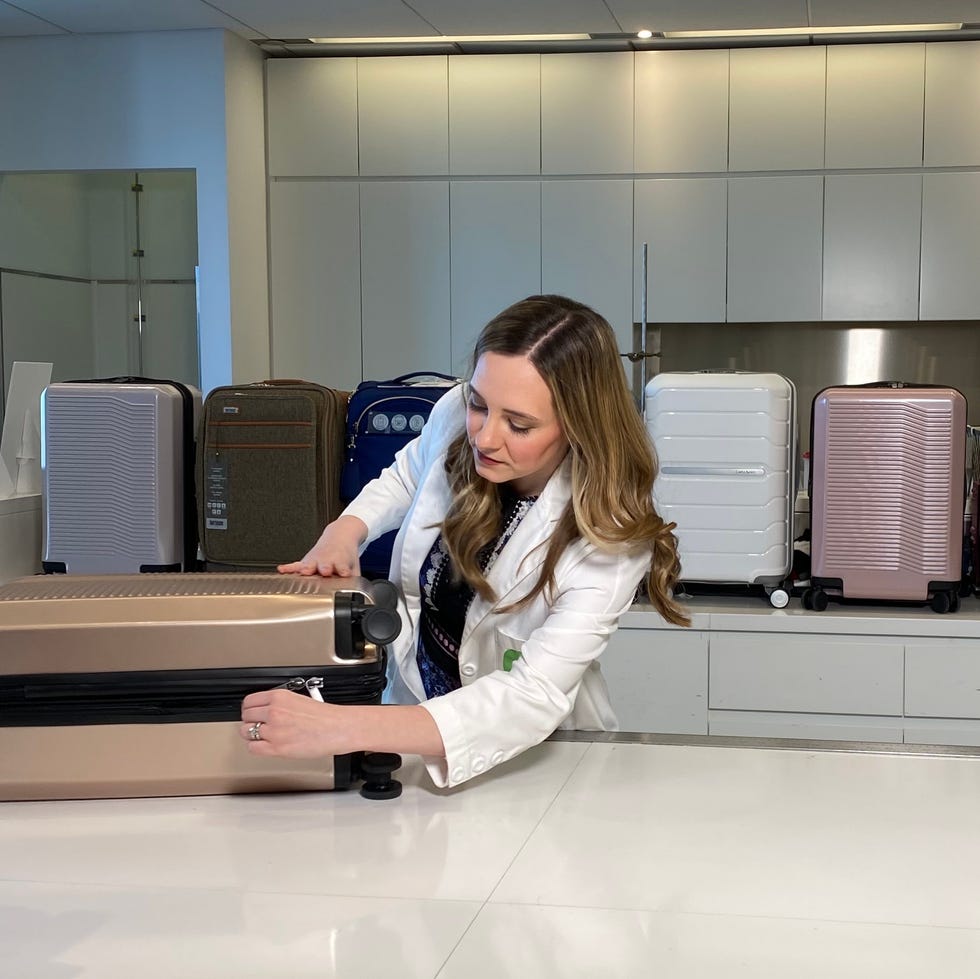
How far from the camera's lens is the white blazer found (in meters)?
1.33

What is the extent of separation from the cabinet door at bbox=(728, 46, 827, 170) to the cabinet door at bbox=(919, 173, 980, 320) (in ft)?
1.69

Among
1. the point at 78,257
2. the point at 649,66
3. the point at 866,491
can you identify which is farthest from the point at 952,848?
the point at 78,257

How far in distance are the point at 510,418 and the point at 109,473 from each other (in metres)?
2.25

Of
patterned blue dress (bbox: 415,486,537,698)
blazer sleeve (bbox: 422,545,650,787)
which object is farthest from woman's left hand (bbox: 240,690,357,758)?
patterned blue dress (bbox: 415,486,537,698)

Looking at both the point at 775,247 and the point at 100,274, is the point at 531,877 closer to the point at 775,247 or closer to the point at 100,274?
the point at 775,247

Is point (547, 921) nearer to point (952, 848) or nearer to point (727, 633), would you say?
point (952, 848)

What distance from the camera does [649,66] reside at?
5.34 metres

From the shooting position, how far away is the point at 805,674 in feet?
11.0

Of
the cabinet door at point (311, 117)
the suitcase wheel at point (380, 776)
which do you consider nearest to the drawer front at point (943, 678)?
the suitcase wheel at point (380, 776)

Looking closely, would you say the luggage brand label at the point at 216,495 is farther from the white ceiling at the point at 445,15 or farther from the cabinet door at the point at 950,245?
the cabinet door at the point at 950,245

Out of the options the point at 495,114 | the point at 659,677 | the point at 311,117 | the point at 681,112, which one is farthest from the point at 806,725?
the point at 311,117

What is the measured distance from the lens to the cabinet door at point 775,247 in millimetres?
5344

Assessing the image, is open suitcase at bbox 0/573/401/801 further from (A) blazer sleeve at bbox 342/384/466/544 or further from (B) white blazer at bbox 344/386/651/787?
(A) blazer sleeve at bbox 342/384/466/544

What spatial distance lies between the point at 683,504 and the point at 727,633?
0.37m
